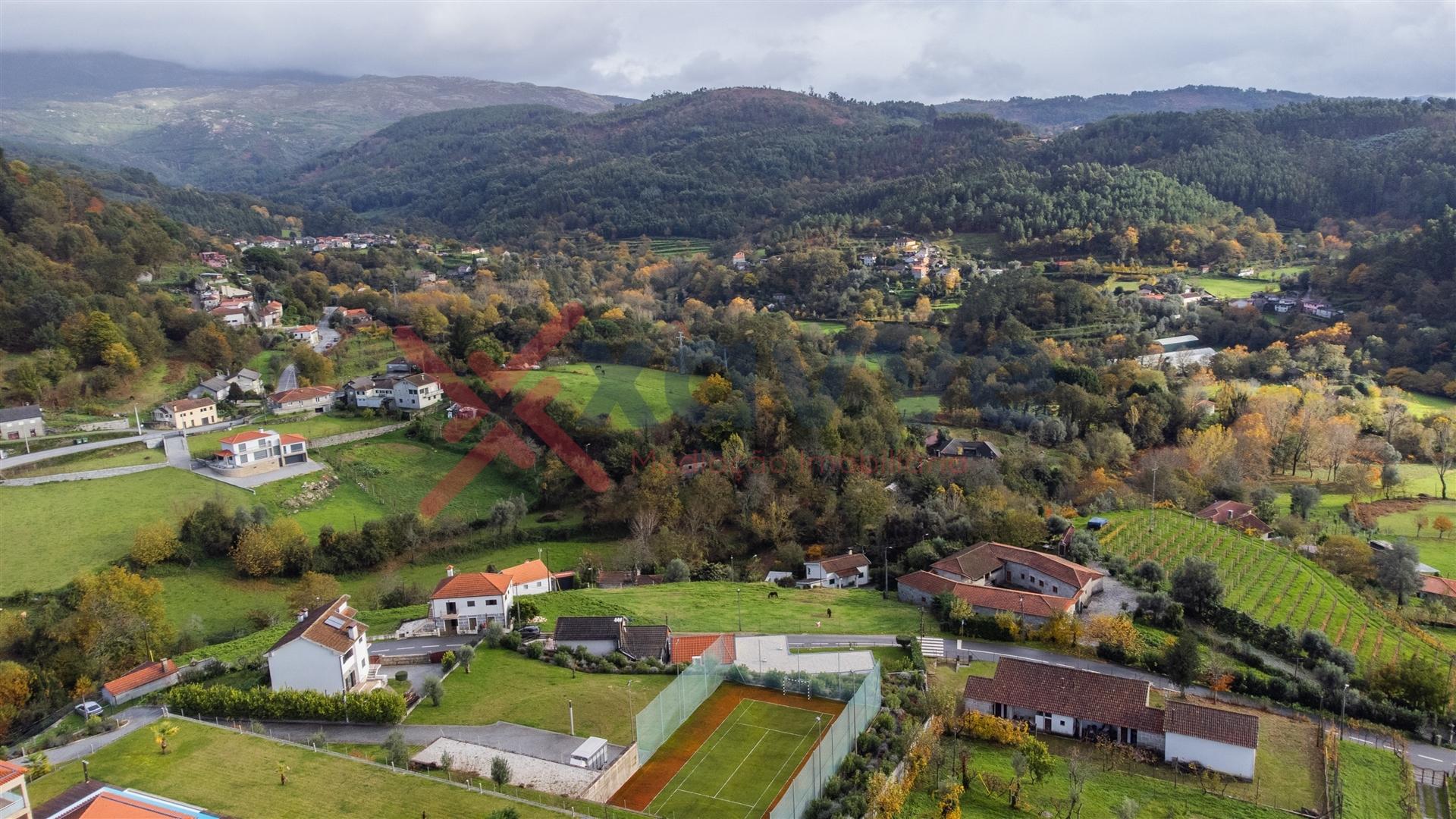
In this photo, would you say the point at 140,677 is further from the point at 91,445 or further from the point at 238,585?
the point at 91,445

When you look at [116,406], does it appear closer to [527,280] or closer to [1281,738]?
[527,280]

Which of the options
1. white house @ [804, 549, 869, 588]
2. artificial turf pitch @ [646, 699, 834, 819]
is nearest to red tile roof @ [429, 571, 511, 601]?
artificial turf pitch @ [646, 699, 834, 819]

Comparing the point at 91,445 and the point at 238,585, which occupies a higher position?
the point at 91,445

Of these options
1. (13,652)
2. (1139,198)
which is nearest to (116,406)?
(13,652)

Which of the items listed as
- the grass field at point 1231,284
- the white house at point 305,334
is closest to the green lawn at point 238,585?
the white house at point 305,334

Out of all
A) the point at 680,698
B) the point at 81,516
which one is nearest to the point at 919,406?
the point at 680,698

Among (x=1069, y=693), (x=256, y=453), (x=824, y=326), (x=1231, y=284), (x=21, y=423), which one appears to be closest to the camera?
(x=1069, y=693)
